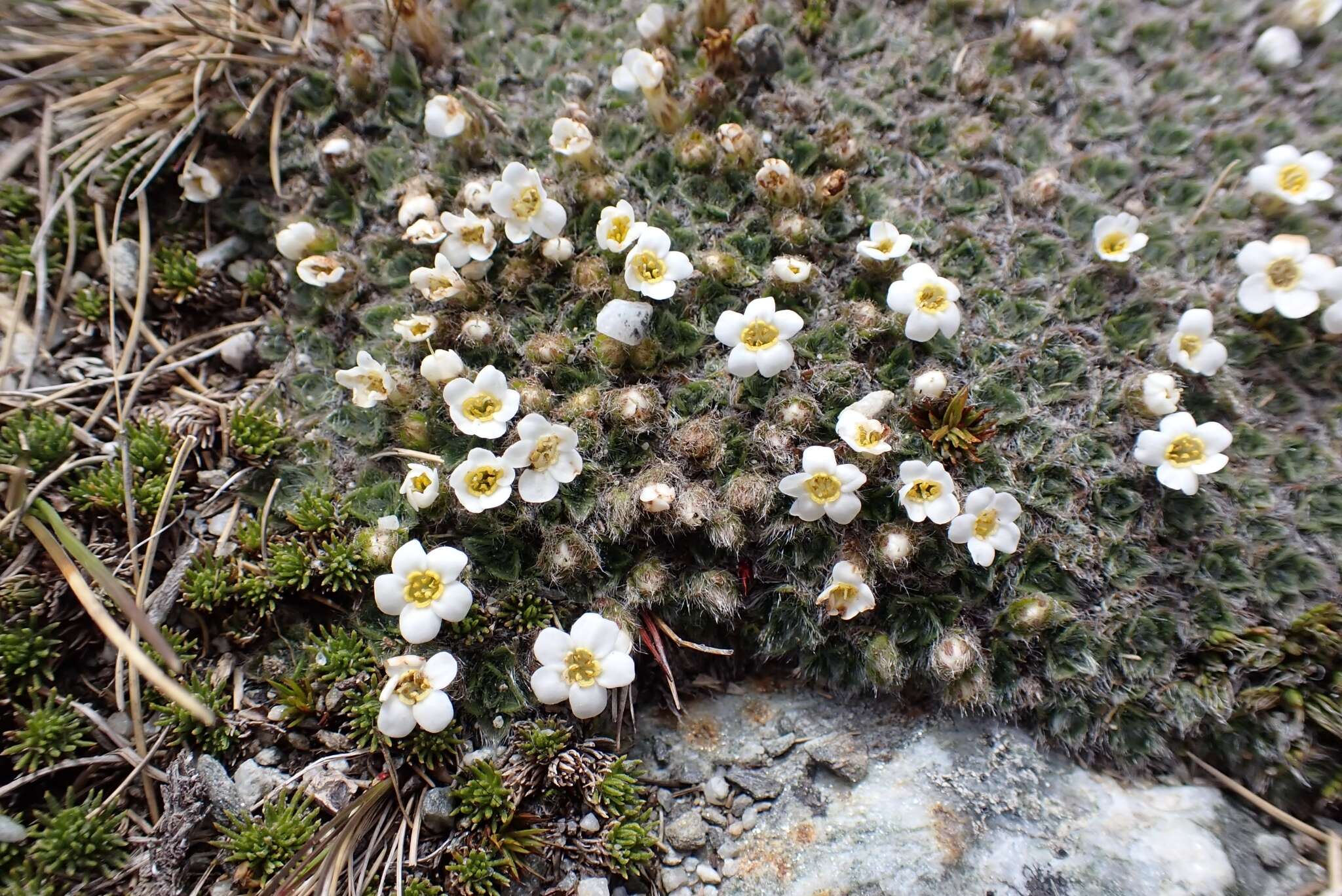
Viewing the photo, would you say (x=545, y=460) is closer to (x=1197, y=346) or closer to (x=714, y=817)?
(x=714, y=817)

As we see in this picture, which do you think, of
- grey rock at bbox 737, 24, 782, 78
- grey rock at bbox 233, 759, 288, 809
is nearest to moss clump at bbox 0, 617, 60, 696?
grey rock at bbox 233, 759, 288, 809

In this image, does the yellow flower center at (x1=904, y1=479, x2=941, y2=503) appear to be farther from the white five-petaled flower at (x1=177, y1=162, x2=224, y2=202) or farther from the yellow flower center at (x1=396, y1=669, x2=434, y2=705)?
the white five-petaled flower at (x1=177, y1=162, x2=224, y2=202)

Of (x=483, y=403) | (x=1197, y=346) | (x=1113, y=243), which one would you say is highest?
(x=1113, y=243)

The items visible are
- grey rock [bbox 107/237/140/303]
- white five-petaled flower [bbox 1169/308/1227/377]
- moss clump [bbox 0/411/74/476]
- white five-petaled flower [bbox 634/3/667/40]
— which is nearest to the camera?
moss clump [bbox 0/411/74/476]

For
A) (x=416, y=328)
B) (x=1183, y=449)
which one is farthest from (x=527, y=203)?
(x=1183, y=449)

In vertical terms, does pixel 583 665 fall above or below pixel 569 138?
below

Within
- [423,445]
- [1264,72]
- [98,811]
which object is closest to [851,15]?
[1264,72]
